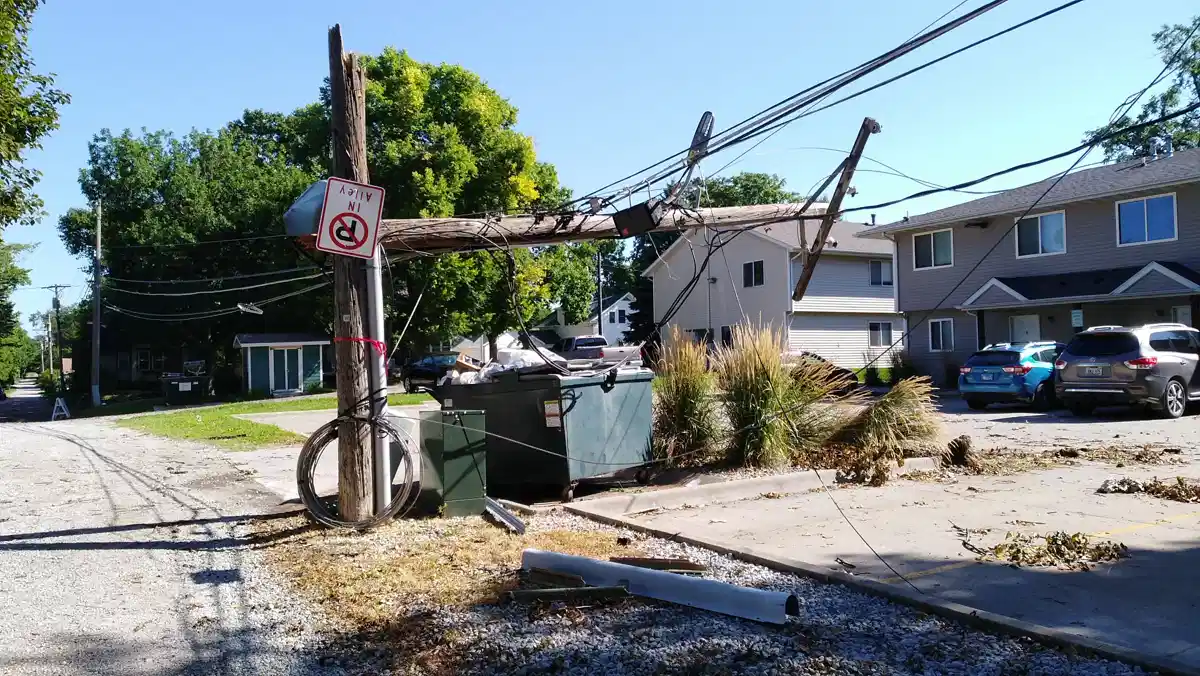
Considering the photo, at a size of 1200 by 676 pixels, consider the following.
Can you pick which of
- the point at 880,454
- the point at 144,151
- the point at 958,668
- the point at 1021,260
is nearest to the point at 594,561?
the point at 958,668

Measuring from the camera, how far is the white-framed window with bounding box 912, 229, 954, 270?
2859cm

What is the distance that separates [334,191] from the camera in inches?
301

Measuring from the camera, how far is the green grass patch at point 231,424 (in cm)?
1775

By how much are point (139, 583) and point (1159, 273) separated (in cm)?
2343

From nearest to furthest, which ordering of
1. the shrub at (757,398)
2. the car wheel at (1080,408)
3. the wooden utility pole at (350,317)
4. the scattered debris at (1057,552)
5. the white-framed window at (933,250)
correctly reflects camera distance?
the scattered debris at (1057,552) → the wooden utility pole at (350,317) → the shrub at (757,398) → the car wheel at (1080,408) → the white-framed window at (933,250)

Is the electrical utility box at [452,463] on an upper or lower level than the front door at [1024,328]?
lower

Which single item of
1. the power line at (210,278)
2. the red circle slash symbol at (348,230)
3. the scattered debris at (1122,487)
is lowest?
the scattered debris at (1122,487)

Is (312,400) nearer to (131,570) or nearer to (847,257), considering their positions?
(847,257)

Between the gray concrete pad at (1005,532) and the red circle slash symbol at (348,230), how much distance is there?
3.63m

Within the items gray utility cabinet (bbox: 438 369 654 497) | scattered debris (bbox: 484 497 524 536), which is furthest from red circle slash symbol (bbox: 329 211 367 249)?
scattered debris (bbox: 484 497 524 536)

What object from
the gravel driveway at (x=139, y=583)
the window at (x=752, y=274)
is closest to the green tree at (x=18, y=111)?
the gravel driveway at (x=139, y=583)

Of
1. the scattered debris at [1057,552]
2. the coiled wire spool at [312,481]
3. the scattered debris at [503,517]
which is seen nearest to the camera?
the scattered debris at [1057,552]

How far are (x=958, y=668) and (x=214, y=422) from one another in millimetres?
22433

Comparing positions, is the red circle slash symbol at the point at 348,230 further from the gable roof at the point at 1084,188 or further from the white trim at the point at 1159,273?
the white trim at the point at 1159,273
